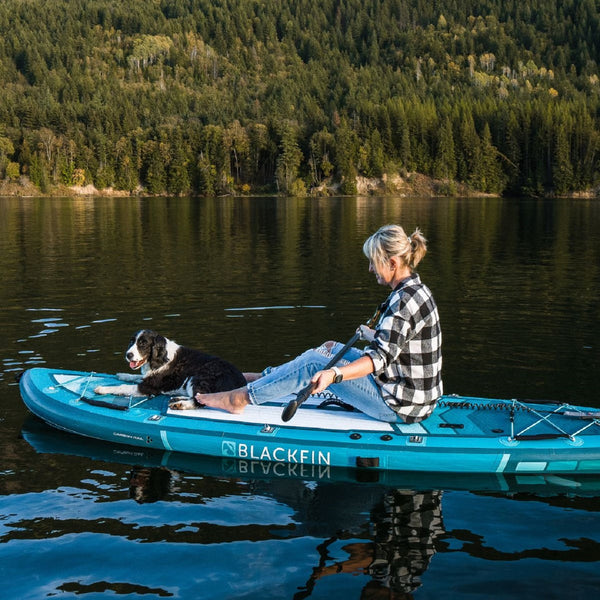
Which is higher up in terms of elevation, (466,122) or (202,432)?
(466,122)

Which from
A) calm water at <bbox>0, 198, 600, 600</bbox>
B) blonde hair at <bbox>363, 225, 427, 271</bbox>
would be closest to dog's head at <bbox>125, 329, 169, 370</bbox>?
calm water at <bbox>0, 198, 600, 600</bbox>

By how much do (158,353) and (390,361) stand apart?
12.6 ft

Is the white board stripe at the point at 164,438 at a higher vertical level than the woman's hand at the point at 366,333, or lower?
lower

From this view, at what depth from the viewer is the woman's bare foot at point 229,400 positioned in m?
9.55

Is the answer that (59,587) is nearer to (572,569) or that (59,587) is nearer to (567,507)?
(572,569)

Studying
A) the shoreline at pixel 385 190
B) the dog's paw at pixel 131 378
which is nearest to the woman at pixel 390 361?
the dog's paw at pixel 131 378

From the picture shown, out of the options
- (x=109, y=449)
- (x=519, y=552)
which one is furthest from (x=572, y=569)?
(x=109, y=449)

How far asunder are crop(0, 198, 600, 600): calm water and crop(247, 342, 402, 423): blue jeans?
2.91 ft

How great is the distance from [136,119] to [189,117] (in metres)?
18.2

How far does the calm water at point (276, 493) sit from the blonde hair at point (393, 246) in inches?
110

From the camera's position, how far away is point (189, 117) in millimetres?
168875

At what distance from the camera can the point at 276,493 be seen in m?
8.49

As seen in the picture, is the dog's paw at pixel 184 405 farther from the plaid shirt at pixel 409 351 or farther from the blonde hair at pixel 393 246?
the blonde hair at pixel 393 246

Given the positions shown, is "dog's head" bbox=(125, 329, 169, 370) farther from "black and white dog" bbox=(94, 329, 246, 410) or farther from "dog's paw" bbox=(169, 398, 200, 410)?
"dog's paw" bbox=(169, 398, 200, 410)
